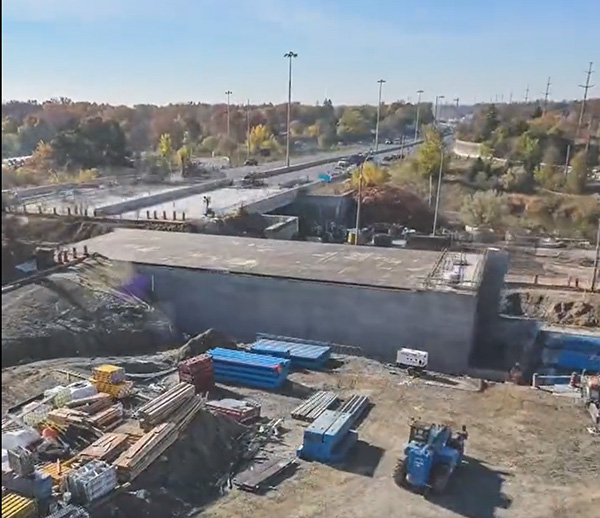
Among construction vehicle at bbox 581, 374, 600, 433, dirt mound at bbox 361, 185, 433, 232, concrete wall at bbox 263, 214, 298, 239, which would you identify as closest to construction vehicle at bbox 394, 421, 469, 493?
construction vehicle at bbox 581, 374, 600, 433

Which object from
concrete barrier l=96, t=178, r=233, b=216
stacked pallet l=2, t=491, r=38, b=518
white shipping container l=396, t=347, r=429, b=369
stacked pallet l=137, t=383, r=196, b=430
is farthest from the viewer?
concrete barrier l=96, t=178, r=233, b=216

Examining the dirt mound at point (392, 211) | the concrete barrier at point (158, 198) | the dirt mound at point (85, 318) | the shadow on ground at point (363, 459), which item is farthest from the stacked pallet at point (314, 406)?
the dirt mound at point (392, 211)

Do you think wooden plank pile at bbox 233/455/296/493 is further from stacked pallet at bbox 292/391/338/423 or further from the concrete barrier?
the concrete barrier

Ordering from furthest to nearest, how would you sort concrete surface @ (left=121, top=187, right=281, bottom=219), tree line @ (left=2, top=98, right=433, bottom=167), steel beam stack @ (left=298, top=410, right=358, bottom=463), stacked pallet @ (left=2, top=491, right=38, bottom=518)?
tree line @ (left=2, top=98, right=433, bottom=167)
concrete surface @ (left=121, top=187, right=281, bottom=219)
steel beam stack @ (left=298, top=410, right=358, bottom=463)
stacked pallet @ (left=2, top=491, right=38, bottom=518)

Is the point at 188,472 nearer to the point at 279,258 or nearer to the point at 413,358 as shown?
the point at 413,358

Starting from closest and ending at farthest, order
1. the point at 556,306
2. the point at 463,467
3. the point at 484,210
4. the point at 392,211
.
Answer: the point at 463,467 → the point at 556,306 → the point at 392,211 → the point at 484,210

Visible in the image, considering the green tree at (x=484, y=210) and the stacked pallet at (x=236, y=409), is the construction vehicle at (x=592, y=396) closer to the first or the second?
the stacked pallet at (x=236, y=409)

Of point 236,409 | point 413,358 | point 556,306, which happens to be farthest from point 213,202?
point 236,409
